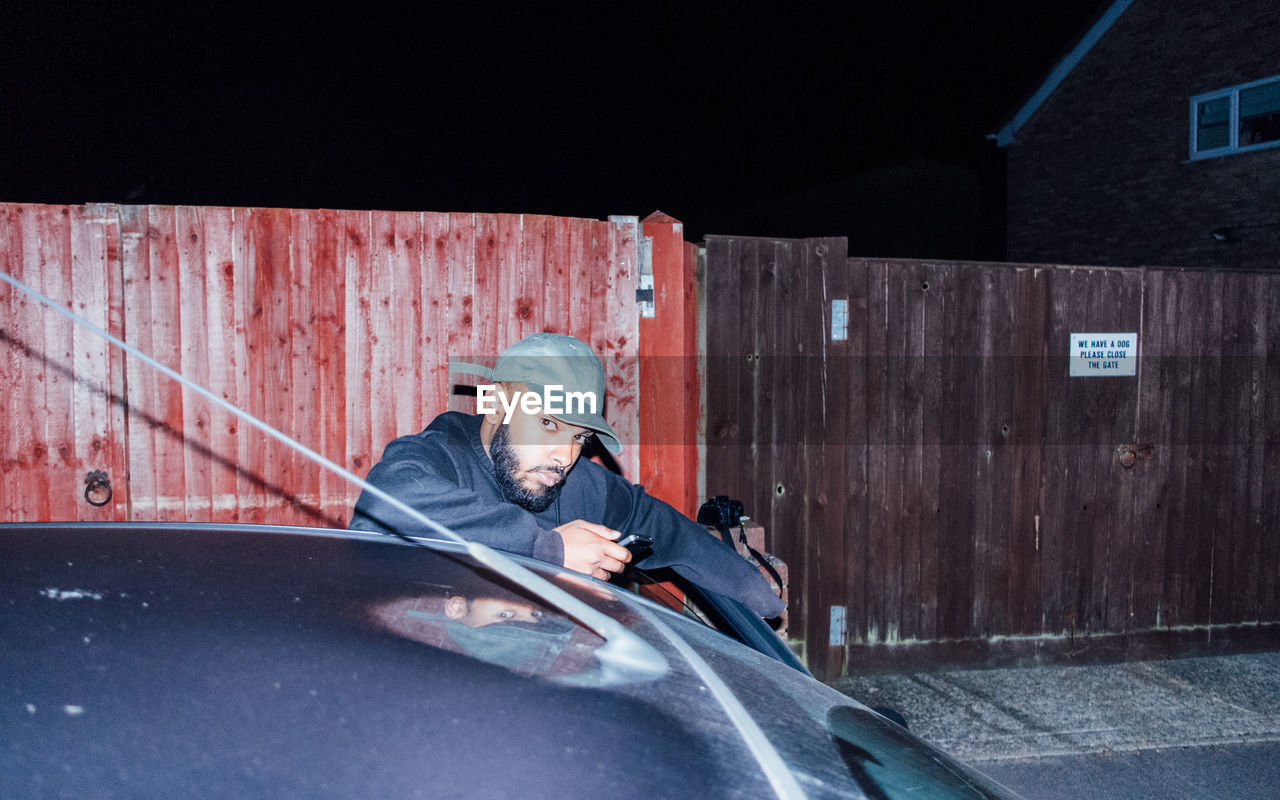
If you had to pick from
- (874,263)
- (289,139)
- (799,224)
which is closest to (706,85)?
(799,224)

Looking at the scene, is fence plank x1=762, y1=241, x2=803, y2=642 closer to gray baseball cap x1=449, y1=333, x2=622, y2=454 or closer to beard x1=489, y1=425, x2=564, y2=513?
gray baseball cap x1=449, y1=333, x2=622, y2=454

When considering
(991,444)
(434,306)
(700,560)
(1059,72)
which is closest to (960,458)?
(991,444)

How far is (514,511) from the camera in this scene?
7.06ft

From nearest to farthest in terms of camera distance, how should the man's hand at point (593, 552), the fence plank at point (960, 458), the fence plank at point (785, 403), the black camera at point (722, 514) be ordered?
the man's hand at point (593, 552) < the black camera at point (722, 514) < the fence plank at point (785, 403) < the fence plank at point (960, 458)

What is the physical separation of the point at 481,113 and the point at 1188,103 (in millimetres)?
9565

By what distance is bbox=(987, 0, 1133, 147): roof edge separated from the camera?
11.8m

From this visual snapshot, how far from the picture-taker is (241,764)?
2.76 feet

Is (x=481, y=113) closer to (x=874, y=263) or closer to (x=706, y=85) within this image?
(x=706, y=85)

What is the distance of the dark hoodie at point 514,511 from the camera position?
209cm

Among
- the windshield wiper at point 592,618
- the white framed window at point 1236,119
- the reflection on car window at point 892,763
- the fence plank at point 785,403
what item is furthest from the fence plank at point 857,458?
the white framed window at point 1236,119

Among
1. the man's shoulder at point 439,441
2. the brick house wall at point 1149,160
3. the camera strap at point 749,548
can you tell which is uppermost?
the brick house wall at point 1149,160

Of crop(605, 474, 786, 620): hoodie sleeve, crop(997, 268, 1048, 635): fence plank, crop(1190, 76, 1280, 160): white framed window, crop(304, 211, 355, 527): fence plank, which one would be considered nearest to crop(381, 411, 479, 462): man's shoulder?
crop(605, 474, 786, 620): hoodie sleeve

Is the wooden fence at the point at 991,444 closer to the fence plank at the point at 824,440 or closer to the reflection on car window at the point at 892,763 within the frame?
the fence plank at the point at 824,440

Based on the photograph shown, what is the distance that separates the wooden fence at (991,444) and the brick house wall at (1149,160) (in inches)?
250
